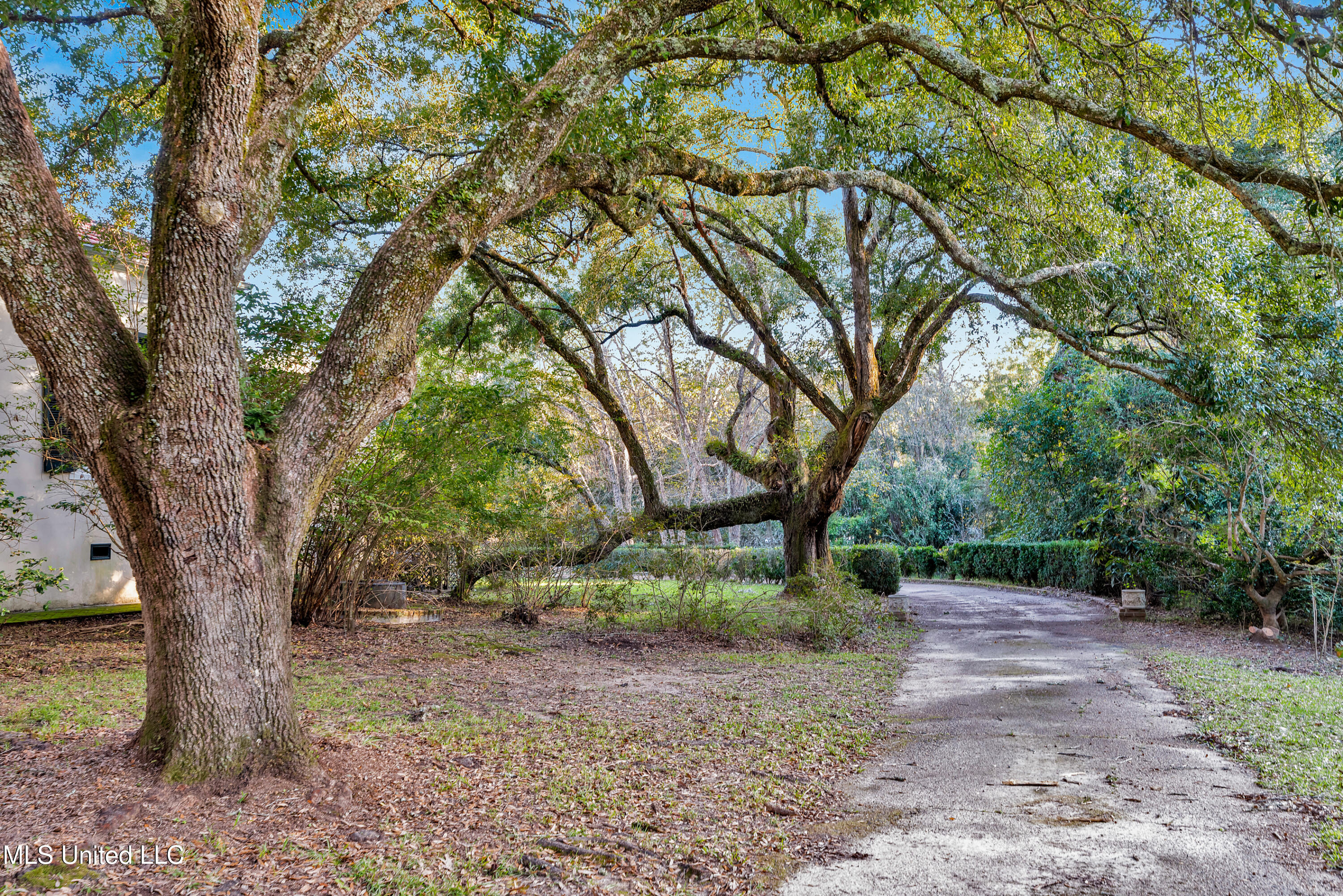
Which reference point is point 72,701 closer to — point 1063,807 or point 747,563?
point 1063,807

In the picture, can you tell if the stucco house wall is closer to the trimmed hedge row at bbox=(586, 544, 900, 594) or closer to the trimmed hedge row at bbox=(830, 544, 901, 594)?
the trimmed hedge row at bbox=(586, 544, 900, 594)

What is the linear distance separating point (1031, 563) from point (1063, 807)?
19.8m

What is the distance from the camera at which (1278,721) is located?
5.59m

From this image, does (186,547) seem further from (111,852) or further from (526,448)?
(526,448)

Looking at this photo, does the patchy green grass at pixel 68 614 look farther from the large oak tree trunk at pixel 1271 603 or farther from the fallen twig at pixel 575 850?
the large oak tree trunk at pixel 1271 603

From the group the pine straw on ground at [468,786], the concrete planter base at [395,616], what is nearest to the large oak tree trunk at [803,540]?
the concrete planter base at [395,616]

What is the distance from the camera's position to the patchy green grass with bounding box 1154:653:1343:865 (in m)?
4.11

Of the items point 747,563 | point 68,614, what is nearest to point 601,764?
point 68,614

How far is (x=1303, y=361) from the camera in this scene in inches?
343

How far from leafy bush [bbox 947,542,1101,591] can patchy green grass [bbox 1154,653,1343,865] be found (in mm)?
8854

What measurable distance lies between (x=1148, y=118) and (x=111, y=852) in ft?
31.6

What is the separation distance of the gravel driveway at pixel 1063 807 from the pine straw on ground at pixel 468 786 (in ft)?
1.00

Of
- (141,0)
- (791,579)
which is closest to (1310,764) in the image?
(791,579)

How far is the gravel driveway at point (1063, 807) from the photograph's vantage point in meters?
3.04
